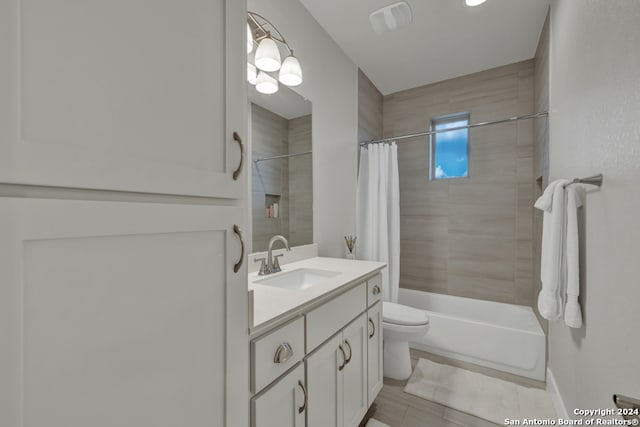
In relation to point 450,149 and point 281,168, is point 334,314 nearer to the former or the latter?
point 281,168

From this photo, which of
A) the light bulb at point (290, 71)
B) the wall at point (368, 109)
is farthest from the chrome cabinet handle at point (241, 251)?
the wall at point (368, 109)

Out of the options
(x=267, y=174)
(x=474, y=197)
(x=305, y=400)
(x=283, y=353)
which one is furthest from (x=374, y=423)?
(x=474, y=197)

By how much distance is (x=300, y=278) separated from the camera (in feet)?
5.34

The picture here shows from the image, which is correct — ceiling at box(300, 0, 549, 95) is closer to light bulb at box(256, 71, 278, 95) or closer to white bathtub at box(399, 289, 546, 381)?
light bulb at box(256, 71, 278, 95)

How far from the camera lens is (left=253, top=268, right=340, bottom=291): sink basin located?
149 cm

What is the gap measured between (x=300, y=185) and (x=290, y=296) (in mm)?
1019

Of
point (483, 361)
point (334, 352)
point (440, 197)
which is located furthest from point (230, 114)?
point (440, 197)

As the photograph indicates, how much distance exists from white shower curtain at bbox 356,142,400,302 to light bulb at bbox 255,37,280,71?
55.4 inches

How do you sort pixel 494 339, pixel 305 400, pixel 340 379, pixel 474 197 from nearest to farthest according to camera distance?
pixel 305 400
pixel 340 379
pixel 494 339
pixel 474 197

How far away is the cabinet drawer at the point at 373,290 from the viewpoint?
5.01 ft

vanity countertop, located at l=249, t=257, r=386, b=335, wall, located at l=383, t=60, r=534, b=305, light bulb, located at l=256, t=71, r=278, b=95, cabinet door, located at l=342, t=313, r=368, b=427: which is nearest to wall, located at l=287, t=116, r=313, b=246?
light bulb, located at l=256, t=71, r=278, b=95

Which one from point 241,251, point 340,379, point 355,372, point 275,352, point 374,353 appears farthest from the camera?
point 374,353

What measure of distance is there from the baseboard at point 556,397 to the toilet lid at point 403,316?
2.57 ft

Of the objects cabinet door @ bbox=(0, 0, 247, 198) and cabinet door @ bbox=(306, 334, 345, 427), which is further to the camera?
cabinet door @ bbox=(306, 334, 345, 427)
